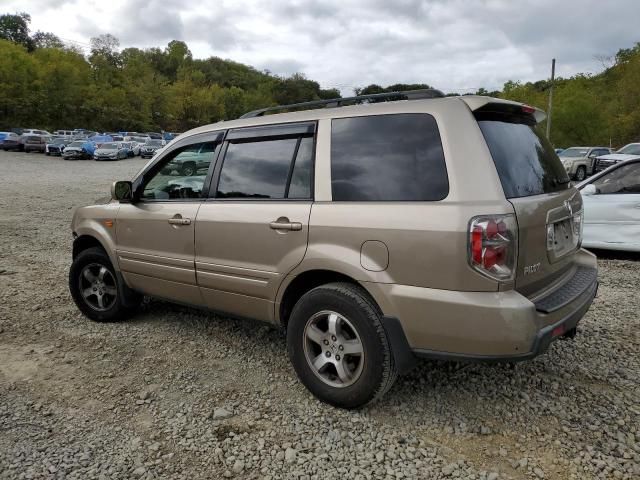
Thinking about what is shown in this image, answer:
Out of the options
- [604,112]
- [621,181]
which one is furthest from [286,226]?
[604,112]

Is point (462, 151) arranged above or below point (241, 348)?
above

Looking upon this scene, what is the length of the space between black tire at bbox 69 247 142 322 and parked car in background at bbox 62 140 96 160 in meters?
31.6

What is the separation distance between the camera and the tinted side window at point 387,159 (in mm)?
2643

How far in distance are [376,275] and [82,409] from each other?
78.1 inches

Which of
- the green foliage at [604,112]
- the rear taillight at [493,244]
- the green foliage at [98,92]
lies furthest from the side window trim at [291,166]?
the green foliage at [98,92]

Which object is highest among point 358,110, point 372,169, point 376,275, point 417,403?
point 358,110

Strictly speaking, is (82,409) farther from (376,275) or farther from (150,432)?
(376,275)

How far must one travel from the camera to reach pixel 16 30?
318ft

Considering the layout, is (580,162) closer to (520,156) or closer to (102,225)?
(520,156)

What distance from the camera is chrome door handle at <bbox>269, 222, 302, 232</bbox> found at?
119 inches

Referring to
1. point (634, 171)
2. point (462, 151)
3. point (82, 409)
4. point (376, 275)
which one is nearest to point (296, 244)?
point (376, 275)

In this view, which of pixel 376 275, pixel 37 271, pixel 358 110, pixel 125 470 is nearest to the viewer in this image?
pixel 125 470

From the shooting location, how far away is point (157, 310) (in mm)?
4805

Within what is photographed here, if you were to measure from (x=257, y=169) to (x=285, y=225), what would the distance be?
0.55 m
